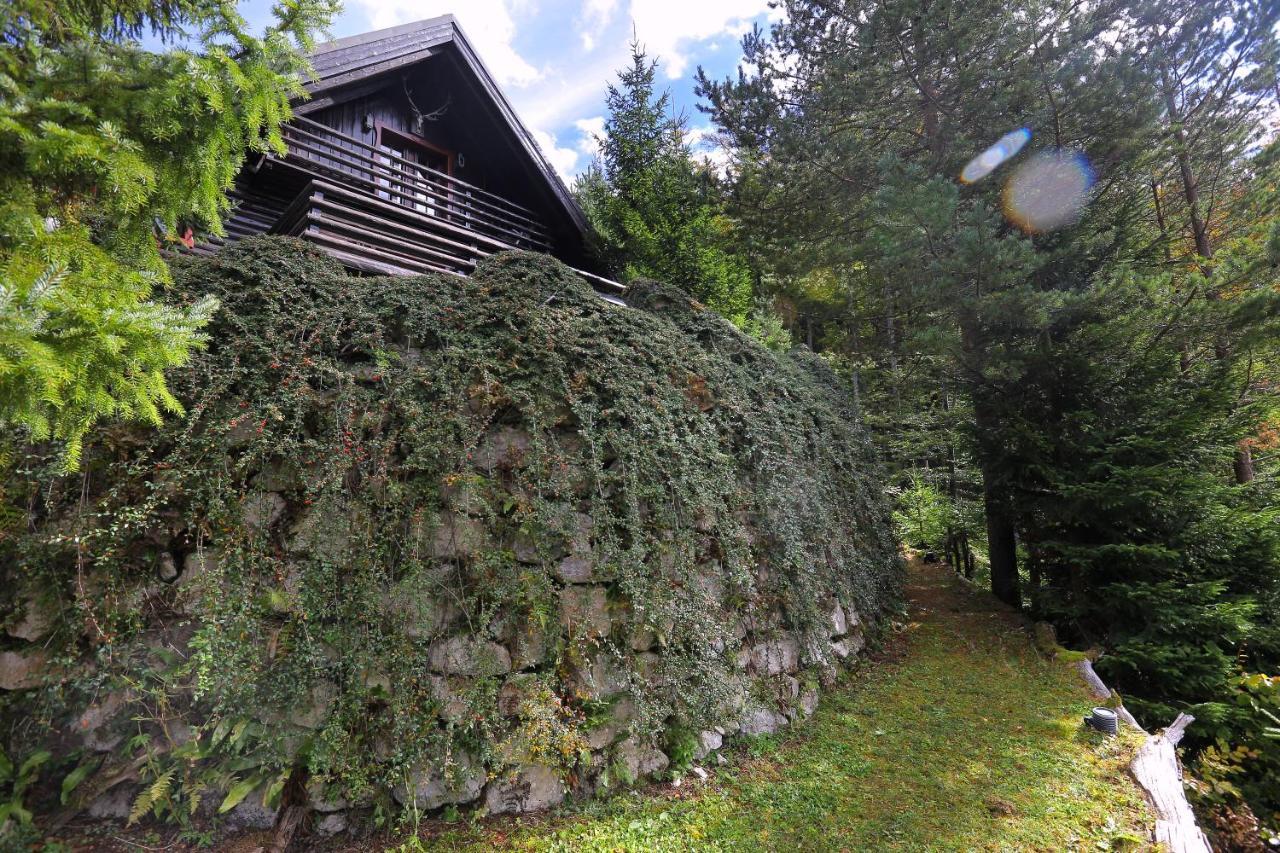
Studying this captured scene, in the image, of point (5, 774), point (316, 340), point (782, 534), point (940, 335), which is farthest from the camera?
point (940, 335)

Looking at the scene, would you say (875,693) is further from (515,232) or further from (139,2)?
(515,232)

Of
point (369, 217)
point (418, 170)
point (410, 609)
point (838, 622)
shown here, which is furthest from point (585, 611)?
point (418, 170)

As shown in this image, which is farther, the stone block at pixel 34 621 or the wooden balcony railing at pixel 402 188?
the wooden balcony railing at pixel 402 188

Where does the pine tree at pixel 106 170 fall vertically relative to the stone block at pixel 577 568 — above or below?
above

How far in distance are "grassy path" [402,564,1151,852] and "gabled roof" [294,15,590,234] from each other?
285 inches

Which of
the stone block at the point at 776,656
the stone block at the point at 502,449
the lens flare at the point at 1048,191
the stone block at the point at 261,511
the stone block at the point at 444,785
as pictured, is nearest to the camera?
the stone block at the point at 261,511

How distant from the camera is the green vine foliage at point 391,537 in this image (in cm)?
267

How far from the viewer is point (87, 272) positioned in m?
1.88

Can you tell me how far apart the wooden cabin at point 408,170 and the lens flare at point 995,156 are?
509 cm

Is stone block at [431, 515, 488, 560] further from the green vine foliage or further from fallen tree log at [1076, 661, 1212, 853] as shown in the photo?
fallen tree log at [1076, 661, 1212, 853]

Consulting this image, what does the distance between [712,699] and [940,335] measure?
16.4 feet

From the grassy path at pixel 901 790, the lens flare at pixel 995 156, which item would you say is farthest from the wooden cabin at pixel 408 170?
the lens flare at pixel 995 156

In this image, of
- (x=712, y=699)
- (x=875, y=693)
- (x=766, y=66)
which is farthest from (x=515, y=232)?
(x=875, y=693)

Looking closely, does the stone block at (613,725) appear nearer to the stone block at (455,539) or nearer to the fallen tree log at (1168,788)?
the stone block at (455,539)
